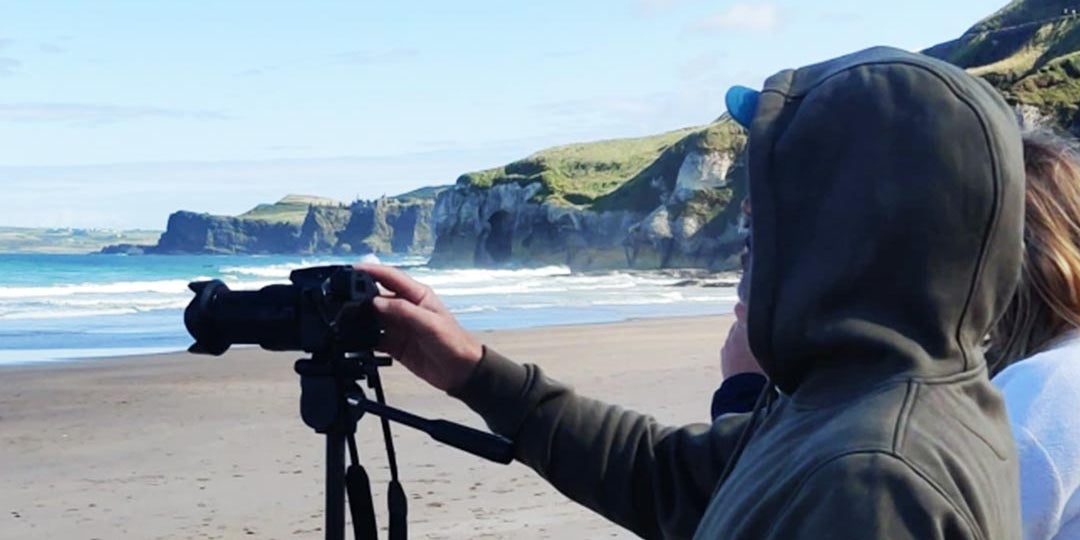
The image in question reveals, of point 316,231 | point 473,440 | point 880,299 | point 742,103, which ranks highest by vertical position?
point 742,103

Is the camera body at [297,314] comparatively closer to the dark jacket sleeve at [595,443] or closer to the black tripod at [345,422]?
the black tripod at [345,422]

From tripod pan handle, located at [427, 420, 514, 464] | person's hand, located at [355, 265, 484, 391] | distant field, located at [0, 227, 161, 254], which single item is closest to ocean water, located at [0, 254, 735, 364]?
person's hand, located at [355, 265, 484, 391]

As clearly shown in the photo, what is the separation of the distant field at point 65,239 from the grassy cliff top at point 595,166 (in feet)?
166

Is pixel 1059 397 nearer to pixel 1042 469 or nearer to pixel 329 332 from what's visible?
pixel 1042 469

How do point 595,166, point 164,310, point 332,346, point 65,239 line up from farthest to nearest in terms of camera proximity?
point 65,239, point 595,166, point 164,310, point 332,346

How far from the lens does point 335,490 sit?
78.7 inches

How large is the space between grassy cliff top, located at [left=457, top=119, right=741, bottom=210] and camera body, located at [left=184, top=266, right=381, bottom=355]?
67.4m

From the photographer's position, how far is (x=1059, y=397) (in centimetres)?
180

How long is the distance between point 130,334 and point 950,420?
2123 cm

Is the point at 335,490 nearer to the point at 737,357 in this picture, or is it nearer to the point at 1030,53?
the point at 737,357

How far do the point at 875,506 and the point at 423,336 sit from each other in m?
1.15

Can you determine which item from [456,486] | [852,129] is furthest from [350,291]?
[456,486]

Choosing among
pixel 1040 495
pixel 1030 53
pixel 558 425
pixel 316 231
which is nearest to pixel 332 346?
pixel 558 425

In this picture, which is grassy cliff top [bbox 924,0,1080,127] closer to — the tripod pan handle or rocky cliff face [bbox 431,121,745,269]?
rocky cliff face [bbox 431,121,745,269]
